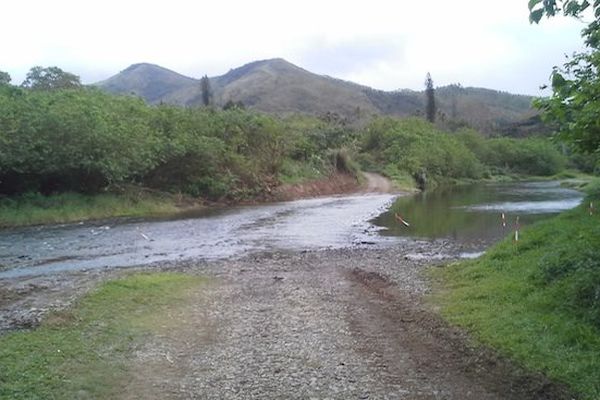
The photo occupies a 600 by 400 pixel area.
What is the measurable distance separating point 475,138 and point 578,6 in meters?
119

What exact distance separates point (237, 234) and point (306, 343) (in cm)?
2069

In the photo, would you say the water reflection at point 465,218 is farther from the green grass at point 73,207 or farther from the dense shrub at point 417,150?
the dense shrub at point 417,150

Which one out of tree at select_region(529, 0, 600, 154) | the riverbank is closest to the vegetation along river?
the riverbank

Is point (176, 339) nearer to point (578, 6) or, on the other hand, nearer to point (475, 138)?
point (578, 6)

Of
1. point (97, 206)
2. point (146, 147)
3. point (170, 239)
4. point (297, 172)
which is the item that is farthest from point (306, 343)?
point (297, 172)

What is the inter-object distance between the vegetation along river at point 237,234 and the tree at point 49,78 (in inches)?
2142

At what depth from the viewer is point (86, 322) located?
12.2m

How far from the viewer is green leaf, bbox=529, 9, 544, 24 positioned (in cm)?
539

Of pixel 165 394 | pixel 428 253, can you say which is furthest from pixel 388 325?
pixel 428 253

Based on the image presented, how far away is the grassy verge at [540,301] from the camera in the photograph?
883 centimetres

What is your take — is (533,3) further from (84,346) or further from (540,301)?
(84,346)

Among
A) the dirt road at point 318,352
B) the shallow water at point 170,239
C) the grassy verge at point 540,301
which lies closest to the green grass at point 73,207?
the shallow water at point 170,239

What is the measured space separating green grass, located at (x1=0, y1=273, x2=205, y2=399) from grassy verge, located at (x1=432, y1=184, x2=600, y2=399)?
250 inches

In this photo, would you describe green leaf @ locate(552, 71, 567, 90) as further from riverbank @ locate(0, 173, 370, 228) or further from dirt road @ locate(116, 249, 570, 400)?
riverbank @ locate(0, 173, 370, 228)
